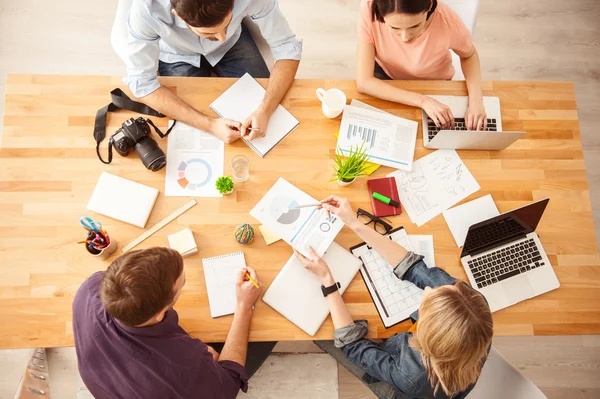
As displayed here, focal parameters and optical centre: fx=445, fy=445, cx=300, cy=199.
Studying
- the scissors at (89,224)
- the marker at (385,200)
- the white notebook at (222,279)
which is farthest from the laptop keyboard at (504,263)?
the scissors at (89,224)

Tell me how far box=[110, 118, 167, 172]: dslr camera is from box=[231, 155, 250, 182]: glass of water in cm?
27

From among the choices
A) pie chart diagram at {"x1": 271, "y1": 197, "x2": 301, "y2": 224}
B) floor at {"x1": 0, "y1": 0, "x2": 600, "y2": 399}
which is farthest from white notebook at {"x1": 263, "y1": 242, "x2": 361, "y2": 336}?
floor at {"x1": 0, "y1": 0, "x2": 600, "y2": 399}

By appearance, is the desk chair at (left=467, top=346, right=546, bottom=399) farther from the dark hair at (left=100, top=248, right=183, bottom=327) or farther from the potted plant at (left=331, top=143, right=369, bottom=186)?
the dark hair at (left=100, top=248, right=183, bottom=327)

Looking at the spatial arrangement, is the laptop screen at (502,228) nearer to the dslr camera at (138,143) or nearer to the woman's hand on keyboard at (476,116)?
the woman's hand on keyboard at (476,116)

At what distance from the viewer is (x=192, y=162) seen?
174cm

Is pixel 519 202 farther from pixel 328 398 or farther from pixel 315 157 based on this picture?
pixel 328 398

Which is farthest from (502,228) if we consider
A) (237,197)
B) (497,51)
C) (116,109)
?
(497,51)

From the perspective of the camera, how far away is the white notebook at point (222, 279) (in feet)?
5.21

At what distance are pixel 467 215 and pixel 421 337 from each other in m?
0.59

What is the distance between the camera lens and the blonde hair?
4.24 feet

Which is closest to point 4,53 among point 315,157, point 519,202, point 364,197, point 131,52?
point 131,52

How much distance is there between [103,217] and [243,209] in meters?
0.52

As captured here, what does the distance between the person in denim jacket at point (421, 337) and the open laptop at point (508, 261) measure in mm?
177

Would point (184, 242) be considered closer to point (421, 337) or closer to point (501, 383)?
point (421, 337)
